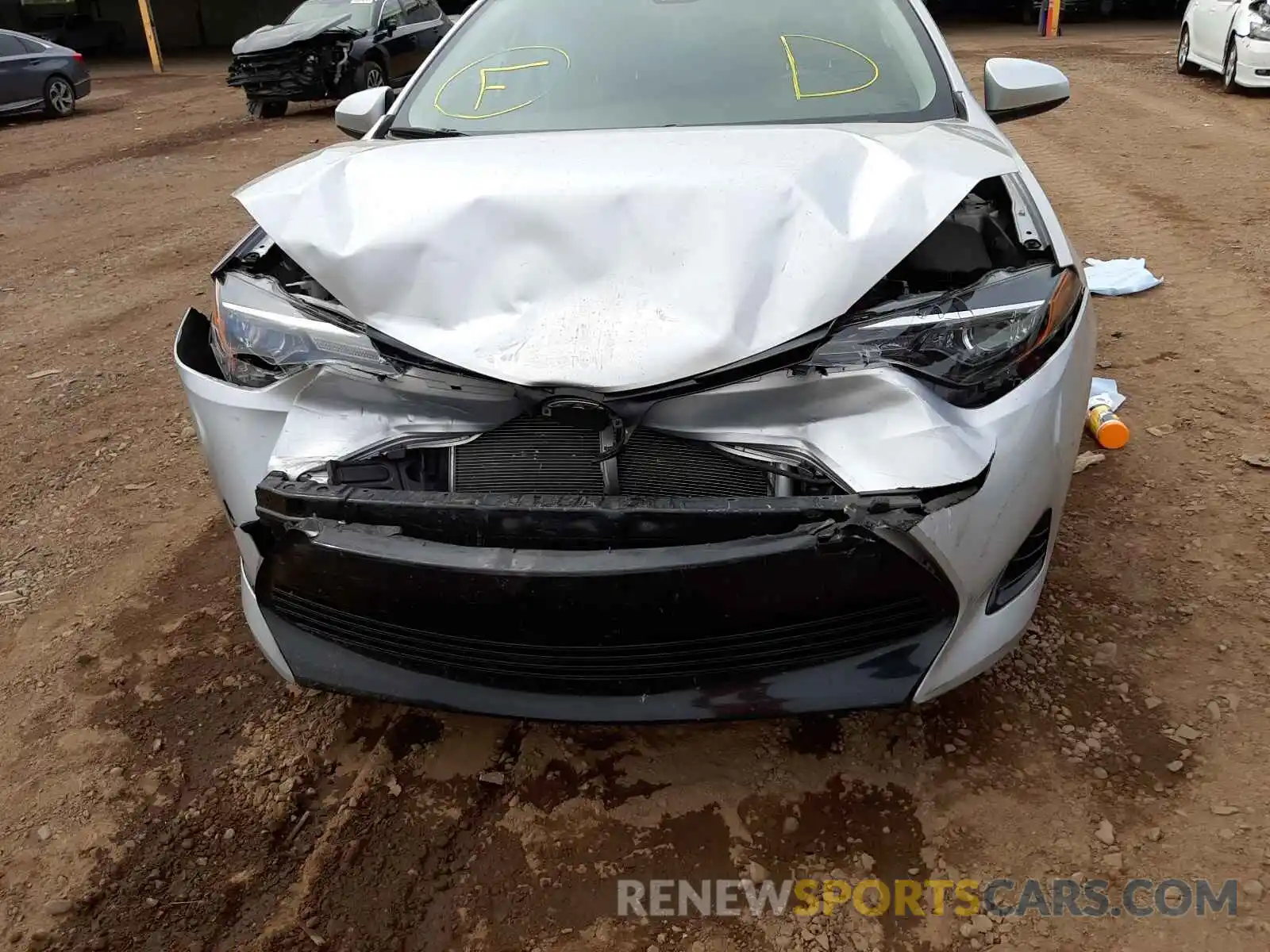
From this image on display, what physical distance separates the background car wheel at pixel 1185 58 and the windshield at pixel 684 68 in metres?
10.1

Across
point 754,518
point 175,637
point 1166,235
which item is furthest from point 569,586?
point 1166,235

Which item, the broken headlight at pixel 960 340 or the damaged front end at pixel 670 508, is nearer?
the damaged front end at pixel 670 508

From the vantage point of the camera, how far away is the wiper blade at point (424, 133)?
2742mm

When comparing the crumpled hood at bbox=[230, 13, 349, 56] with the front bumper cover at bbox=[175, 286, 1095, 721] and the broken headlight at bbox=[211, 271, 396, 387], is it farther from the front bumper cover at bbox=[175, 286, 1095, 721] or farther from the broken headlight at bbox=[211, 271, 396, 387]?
the front bumper cover at bbox=[175, 286, 1095, 721]

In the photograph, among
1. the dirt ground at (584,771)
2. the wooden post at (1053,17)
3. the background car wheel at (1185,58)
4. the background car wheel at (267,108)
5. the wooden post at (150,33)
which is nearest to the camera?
the dirt ground at (584,771)

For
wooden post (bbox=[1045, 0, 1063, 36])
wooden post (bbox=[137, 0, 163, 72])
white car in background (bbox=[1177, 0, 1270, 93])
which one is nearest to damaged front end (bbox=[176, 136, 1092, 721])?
white car in background (bbox=[1177, 0, 1270, 93])

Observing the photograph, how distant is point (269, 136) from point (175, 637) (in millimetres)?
9303

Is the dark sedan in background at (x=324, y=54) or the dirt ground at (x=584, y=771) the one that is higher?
the dark sedan in background at (x=324, y=54)

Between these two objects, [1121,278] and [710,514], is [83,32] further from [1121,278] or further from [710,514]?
[710,514]

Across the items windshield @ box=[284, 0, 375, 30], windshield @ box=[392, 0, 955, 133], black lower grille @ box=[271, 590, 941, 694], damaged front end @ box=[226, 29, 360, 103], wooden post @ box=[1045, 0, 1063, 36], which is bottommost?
wooden post @ box=[1045, 0, 1063, 36]

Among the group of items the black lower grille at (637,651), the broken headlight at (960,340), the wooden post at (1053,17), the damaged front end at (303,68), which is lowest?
the wooden post at (1053,17)

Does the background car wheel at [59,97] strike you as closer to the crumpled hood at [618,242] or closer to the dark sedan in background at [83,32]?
the dark sedan in background at [83,32]

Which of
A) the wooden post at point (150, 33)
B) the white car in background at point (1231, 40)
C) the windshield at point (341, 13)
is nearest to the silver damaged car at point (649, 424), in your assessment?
the white car in background at point (1231, 40)

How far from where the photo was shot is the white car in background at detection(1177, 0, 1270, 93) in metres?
9.00
